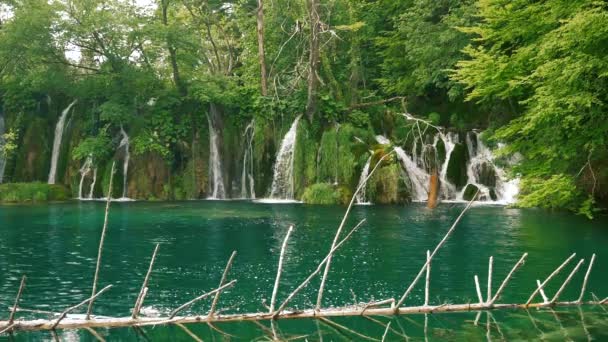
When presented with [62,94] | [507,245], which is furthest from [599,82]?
[62,94]

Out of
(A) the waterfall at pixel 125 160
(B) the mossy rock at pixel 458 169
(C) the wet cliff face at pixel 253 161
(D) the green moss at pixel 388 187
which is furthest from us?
(A) the waterfall at pixel 125 160

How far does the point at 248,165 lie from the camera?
42.3m

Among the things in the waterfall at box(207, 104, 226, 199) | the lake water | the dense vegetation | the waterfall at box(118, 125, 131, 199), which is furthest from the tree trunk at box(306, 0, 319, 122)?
the waterfall at box(118, 125, 131, 199)

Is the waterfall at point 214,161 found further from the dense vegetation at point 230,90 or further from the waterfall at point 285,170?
the waterfall at point 285,170

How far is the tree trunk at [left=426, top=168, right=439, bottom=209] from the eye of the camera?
110 ft

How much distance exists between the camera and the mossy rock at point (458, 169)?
37500 mm

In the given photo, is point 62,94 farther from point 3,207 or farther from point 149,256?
point 149,256

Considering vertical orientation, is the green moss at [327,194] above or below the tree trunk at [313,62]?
below

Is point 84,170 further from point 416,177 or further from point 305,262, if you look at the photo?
point 305,262

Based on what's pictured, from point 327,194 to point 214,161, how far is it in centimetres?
970

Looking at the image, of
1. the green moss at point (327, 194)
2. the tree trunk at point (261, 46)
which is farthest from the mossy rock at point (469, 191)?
the tree trunk at point (261, 46)

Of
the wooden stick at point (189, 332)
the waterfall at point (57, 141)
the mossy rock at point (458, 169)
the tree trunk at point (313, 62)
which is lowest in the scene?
the wooden stick at point (189, 332)

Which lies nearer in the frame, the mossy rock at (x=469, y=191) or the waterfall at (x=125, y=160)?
the mossy rock at (x=469, y=191)

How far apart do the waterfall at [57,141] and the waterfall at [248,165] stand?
11794 mm
